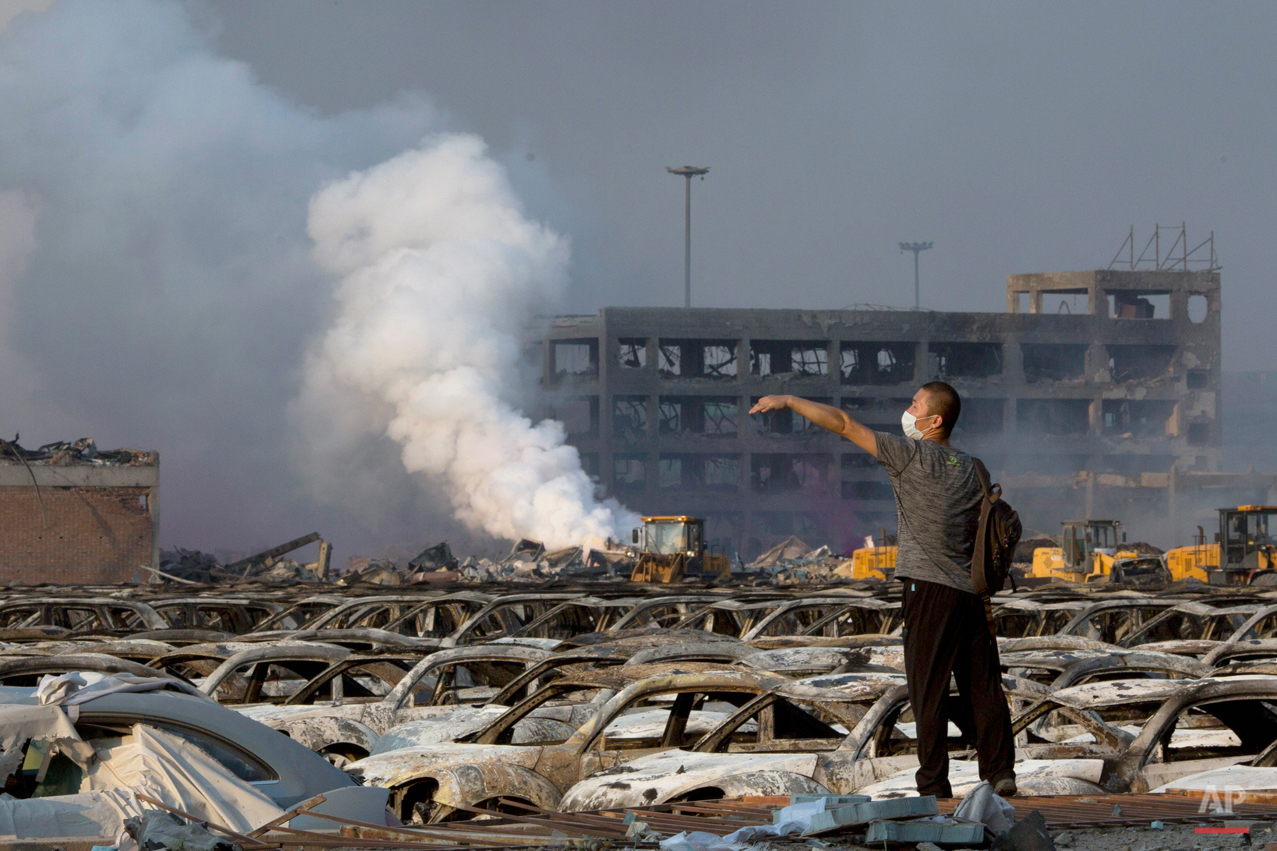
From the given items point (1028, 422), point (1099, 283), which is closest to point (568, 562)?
point (1028, 422)

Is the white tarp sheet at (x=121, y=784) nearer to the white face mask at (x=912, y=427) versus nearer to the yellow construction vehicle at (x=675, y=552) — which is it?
the white face mask at (x=912, y=427)

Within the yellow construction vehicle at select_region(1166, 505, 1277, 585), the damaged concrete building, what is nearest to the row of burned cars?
the yellow construction vehicle at select_region(1166, 505, 1277, 585)

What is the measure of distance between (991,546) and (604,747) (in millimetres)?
3277

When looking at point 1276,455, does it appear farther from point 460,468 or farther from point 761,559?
point 460,468

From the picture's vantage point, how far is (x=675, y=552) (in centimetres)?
4156

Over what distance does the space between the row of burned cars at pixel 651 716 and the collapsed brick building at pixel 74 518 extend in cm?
3436

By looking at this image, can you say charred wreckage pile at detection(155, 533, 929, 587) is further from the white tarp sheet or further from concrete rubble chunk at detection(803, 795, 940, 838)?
concrete rubble chunk at detection(803, 795, 940, 838)

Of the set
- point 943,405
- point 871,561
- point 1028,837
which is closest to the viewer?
point 1028,837

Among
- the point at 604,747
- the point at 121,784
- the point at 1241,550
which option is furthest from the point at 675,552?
the point at 121,784

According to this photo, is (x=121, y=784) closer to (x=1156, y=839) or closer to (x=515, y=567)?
(x=1156, y=839)

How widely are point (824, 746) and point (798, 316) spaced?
60.5m

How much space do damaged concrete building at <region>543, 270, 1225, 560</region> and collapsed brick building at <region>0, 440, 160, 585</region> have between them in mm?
23679

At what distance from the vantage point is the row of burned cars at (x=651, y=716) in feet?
19.8

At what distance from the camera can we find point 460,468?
208 feet
